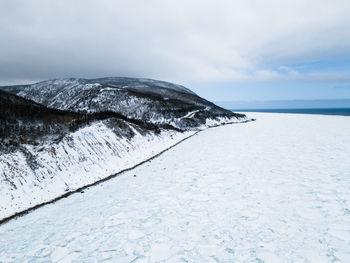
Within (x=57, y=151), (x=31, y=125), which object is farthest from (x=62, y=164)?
(x=31, y=125)

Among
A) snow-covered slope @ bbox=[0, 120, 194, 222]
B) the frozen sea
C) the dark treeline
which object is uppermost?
the dark treeline

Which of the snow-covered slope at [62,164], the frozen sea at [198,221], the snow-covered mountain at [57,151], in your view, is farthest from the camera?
the snow-covered mountain at [57,151]

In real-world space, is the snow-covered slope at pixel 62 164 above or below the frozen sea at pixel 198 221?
above

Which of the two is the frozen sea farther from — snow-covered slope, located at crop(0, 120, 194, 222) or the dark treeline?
the dark treeline

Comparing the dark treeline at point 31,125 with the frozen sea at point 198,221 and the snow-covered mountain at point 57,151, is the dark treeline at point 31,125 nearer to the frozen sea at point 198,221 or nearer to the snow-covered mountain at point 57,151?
the snow-covered mountain at point 57,151

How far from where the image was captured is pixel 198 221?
944cm

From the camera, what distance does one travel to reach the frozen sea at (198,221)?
7.51m

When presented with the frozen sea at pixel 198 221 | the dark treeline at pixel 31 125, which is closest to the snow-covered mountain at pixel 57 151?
the dark treeline at pixel 31 125

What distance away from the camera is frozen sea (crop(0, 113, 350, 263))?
7.51 m

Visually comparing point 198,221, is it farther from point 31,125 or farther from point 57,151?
point 31,125

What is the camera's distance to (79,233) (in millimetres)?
8945

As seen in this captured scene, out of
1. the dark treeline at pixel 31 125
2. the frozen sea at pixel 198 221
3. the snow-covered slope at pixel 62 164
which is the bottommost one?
the frozen sea at pixel 198 221

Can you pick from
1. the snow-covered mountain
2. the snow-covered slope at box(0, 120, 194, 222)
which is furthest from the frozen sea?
the snow-covered mountain

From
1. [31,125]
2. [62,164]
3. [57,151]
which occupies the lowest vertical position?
[62,164]
